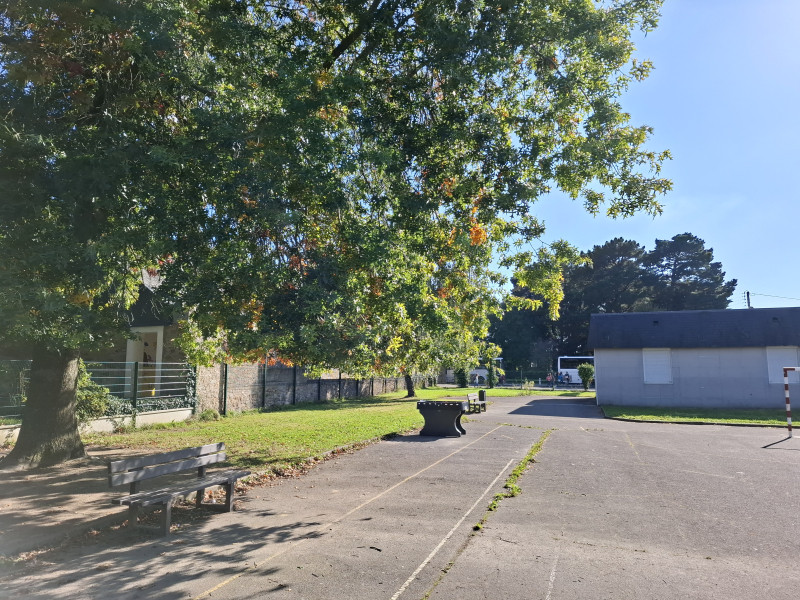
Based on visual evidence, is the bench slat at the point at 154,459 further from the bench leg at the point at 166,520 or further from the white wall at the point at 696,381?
the white wall at the point at 696,381

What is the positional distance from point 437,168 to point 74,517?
6.91m

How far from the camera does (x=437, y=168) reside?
29.8ft

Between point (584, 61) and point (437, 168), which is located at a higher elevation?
point (584, 61)

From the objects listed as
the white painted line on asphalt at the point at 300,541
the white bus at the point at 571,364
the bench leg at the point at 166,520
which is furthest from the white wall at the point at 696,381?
the white bus at the point at 571,364

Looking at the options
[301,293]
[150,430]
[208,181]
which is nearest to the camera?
[301,293]

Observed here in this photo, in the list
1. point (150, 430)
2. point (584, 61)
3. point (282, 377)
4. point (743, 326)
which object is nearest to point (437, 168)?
point (584, 61)

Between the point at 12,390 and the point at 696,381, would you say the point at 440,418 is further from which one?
the point at 696,381

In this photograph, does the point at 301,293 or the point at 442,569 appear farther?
the point at 301,293

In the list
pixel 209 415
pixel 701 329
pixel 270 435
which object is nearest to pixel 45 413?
pixel 270 435

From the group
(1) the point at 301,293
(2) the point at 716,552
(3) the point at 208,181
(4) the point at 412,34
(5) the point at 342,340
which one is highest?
(4) the point at 412,34

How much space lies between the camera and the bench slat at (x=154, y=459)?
576cm

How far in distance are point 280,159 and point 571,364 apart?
61219mm

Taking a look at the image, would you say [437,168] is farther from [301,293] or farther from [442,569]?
[442,569]

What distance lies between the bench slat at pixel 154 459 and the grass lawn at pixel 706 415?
16515 millimetres
